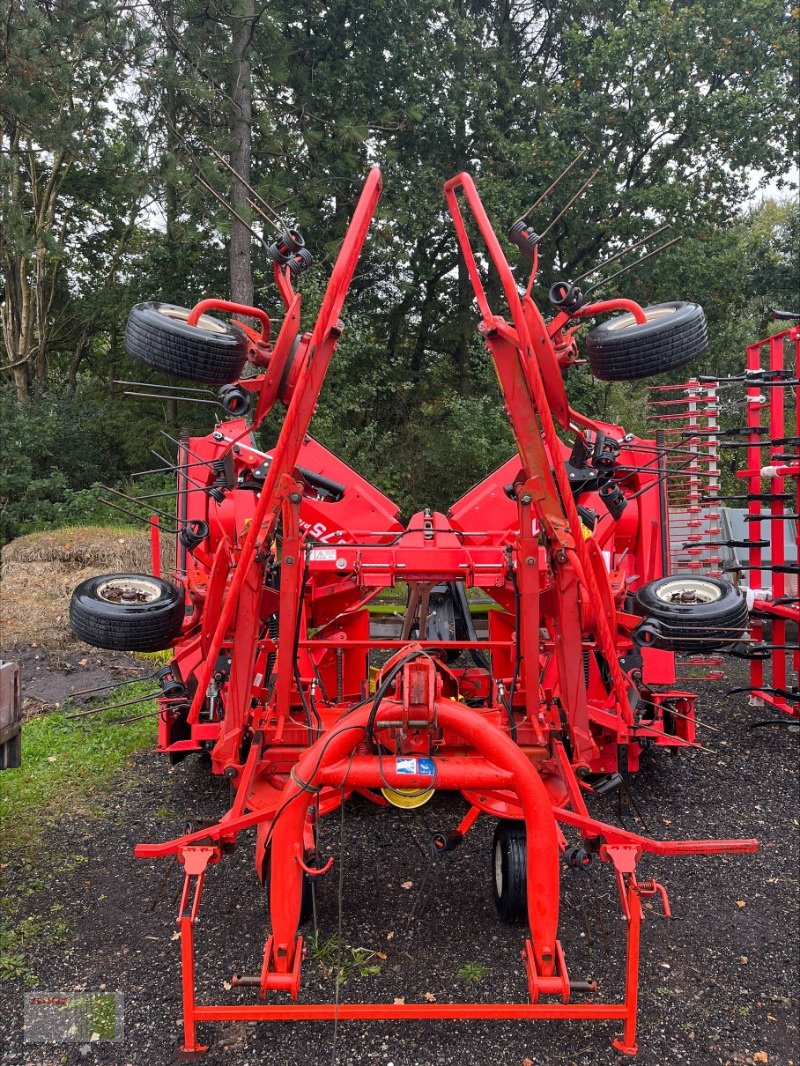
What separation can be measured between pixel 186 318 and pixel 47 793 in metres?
3.60

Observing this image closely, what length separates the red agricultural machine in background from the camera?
291 centimetres

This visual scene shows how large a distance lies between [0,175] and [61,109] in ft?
4.48

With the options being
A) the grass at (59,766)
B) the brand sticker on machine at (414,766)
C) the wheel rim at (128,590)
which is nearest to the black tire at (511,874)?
the brand sticker on machine at (414,766)

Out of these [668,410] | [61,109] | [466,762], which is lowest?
[466,762]

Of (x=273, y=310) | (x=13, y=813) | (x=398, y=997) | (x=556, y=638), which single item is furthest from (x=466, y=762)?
(x=273, y=310)

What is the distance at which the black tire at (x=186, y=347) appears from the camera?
10.6 feet

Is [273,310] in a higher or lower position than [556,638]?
higher

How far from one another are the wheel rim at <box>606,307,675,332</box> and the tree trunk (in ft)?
34.0

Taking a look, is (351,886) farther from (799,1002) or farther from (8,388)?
(8,388)

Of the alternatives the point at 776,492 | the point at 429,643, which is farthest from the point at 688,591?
the point at 776,492

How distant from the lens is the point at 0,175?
12414 millimetres

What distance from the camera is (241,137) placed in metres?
13.0

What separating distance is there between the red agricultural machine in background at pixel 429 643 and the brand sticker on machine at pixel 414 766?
1 cm

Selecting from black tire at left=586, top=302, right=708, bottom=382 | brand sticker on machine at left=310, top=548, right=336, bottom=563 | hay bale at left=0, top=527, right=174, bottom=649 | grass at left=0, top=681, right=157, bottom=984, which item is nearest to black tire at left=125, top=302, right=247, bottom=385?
brand sticker on machine at left=310, top=548, right=336, bottom=563
